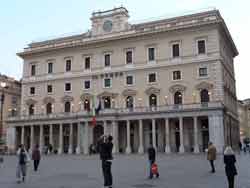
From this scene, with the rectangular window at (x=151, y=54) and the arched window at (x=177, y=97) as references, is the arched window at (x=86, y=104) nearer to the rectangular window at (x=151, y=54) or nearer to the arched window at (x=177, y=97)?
the rectangular window at (x=151, y=54)

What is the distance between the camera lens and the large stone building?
4531 cm

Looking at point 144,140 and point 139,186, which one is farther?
point 144,140

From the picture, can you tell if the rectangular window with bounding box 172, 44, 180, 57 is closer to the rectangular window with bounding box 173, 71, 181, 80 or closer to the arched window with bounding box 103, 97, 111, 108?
the rectangular window with bounding box 173, 71, 181, 80

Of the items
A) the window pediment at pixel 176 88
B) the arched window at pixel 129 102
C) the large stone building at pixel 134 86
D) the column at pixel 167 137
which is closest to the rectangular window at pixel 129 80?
the large stone building at pixel 134 86

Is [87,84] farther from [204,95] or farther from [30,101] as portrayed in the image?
[204,95]

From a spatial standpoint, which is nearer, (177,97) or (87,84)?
(177,97)

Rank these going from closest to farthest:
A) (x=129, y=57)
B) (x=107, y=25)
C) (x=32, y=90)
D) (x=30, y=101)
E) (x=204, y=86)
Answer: (x=204, y=86)
(x=129, y=57)
(x=107, y=25)
(x=30, y=101)
(x=32, y=90)

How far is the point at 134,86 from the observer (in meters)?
49.8

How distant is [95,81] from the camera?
5256 centimetres

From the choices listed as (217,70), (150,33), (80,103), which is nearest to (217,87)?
(217,70)

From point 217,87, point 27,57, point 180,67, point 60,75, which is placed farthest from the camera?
point 27,57

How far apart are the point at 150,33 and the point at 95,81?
11503 millimetres

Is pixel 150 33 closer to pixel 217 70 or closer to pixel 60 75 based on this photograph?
pixel 217 70

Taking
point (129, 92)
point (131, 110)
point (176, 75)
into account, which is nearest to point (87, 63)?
point (129, 92)
